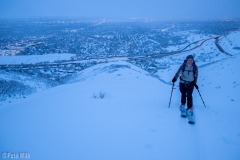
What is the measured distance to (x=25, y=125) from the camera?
6.65 m

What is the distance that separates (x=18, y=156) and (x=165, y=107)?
18.1 feet

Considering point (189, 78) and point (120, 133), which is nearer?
point (120, 133)

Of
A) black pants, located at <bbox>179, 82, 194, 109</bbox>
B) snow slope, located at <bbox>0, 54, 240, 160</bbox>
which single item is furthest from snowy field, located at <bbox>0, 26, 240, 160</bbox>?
black pants, located at <bbox>179, 82, 194, 109</bbox>

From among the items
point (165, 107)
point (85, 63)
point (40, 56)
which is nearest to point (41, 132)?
point (165, 107)

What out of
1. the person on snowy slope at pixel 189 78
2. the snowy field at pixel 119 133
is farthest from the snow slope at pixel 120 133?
the person on snowy slope at pixel 189 78

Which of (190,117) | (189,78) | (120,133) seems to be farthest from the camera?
(189,78)

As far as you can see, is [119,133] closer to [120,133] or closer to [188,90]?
[120,133]

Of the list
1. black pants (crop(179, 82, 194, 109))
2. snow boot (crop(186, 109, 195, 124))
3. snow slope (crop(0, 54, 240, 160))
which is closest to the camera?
snow slope (crop(0, 54, 240, 160))

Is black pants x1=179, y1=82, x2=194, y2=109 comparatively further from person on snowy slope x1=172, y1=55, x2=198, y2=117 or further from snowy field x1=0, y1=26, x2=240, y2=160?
snowy field x1=0, y1=26, x2=240, y2=160

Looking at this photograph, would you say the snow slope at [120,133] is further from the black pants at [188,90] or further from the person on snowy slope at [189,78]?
the person on snowy slope at [189,78]

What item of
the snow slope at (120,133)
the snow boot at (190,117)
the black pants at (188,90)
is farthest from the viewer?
the black pants at (188,90)

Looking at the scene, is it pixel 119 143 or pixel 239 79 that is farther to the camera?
pixel 239 79

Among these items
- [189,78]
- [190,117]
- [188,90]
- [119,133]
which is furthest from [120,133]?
[189,78]

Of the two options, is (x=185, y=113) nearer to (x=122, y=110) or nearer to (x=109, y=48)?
(x=122, y=110)
